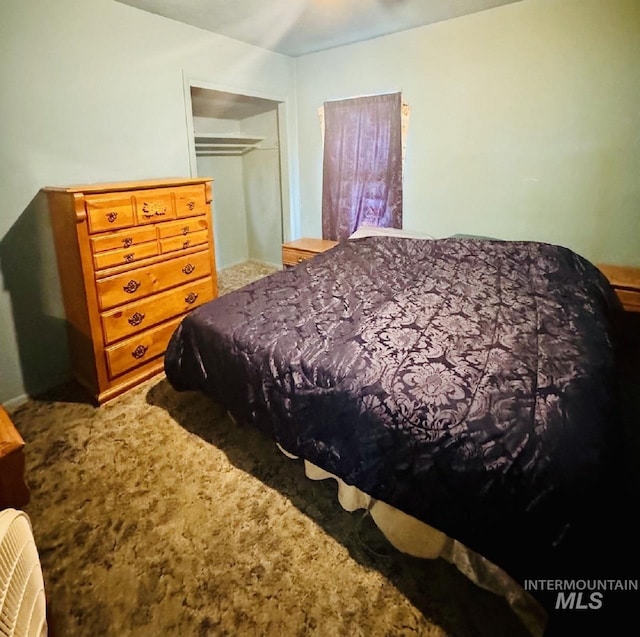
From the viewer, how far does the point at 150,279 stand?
2480mm

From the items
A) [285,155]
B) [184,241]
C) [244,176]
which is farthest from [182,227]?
[244,176]

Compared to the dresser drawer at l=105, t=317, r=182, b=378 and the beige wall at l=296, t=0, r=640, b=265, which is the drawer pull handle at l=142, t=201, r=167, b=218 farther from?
the beige wall at l=296, t=0, r=640, b=265

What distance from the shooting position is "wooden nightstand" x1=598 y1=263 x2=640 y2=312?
7.90 feet

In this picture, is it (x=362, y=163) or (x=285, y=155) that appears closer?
(x=362, y=163)

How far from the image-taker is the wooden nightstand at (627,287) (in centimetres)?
241

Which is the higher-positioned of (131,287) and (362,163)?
(362,163)

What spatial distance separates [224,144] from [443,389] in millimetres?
3889

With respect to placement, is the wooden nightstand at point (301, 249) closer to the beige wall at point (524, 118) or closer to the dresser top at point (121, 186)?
the beige wall at point (524, 118)

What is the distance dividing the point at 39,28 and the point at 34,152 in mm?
646

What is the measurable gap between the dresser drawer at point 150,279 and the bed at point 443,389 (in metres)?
0.56

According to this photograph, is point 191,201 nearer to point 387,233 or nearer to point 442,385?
point 387,233

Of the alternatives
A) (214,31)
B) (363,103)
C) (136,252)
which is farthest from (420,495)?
(214,31)

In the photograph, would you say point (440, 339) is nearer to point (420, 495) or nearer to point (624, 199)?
point (420, 495)

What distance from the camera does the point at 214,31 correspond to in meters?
3.05
